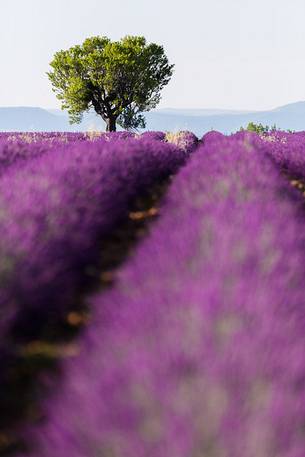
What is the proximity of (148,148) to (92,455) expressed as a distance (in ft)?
24.8

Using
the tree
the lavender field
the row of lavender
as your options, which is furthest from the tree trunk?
the lavender field

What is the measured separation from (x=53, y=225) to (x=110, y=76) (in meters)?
36.8

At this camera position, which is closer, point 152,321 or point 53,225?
point 152,321

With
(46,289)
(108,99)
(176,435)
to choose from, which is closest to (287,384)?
(176,435)

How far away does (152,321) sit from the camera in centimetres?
197

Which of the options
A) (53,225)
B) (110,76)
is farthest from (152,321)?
(110,76)

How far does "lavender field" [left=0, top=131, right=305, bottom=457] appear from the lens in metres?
1.35

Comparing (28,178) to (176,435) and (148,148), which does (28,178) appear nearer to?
(176,435)

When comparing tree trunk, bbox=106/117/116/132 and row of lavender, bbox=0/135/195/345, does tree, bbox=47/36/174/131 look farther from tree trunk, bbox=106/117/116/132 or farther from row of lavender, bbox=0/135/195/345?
row of lavender, bbox=0/135/195/345

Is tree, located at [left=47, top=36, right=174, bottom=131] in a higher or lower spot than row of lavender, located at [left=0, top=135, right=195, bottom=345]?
higher

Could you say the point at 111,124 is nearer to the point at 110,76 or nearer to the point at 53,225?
the point at 110,76

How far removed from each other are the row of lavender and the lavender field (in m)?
0.01

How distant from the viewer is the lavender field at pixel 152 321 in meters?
1.35

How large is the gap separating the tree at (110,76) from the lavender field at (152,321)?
116ft
